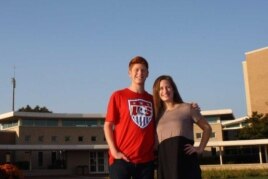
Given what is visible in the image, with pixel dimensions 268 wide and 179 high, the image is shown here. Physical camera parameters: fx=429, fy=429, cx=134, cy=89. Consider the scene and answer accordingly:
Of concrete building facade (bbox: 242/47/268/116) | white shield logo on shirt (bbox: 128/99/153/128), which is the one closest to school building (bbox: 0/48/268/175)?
concrete building facade (bbox: 242/47/268/116)

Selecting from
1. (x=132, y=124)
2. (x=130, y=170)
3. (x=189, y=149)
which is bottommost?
(x=130, y=170)

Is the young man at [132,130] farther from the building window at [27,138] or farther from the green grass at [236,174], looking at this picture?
the building window at [27,138]

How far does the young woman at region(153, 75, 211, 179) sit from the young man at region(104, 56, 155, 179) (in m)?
0.11

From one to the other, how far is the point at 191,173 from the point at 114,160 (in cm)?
84

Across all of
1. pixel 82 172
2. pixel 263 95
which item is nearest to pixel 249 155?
pixel 263 95

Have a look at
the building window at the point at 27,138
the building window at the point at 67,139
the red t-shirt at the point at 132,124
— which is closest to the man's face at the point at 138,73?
the red t-shirt at the point at 132,124

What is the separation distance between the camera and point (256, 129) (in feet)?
124

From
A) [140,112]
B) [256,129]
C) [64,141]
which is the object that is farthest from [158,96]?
[64,141]

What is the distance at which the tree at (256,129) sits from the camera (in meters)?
37.2

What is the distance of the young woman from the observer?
4590mm

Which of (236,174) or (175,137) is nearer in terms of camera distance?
(175,137)

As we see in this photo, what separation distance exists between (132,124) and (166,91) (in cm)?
55

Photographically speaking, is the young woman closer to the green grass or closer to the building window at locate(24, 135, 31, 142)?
the green grass

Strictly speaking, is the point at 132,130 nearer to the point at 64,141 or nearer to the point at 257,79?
the point at 64,141
